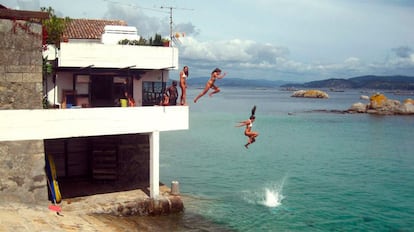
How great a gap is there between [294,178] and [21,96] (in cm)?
2391

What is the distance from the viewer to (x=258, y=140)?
192 ft

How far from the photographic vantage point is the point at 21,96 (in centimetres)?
1886

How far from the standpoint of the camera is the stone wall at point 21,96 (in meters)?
18.5

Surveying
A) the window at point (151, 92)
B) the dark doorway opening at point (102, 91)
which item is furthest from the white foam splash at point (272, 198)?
the dark doorway opening at point (102, 91)

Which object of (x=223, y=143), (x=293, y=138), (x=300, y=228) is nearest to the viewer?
(x=300, y=228)

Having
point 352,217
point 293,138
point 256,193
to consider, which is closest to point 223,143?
point 293,138

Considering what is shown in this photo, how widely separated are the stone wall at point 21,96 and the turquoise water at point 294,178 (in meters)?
7.60

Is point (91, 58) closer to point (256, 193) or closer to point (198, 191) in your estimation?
point (198, 191)

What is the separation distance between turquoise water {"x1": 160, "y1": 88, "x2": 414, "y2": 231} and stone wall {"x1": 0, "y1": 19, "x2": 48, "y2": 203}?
760cm

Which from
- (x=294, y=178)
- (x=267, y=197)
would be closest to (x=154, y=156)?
(x=267, y=197)

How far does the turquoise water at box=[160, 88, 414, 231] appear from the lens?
81.1 ft

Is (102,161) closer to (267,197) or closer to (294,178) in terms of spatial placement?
(267,197)

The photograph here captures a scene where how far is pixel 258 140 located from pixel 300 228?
3556 centimetres

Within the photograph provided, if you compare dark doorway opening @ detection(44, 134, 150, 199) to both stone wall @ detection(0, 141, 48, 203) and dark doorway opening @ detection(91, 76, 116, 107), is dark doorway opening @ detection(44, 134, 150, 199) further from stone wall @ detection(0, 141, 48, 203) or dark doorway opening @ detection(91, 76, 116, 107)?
stone wall @ detection(0, 141, 48, 203)
